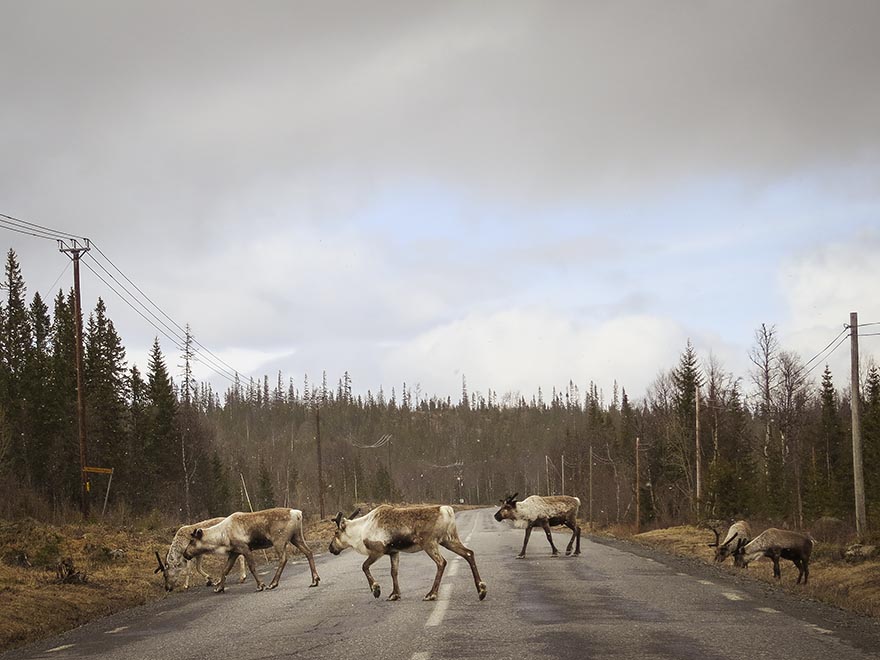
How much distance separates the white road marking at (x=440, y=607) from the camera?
1166 centimetres

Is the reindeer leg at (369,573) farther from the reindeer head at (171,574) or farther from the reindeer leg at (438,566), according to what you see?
the reindeer head at (171,574)

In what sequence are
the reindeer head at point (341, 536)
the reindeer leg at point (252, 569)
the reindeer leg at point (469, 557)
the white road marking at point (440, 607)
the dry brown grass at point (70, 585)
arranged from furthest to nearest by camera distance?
the reindeer leg at point (252, 569) → the reindeer head at point (341, 536) → the dry brown grass at point (70, 585) → the reindeer leg at point (469, 557) → the white road marking at point (440, 607)

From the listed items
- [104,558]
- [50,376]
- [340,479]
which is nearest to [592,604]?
[104,558]

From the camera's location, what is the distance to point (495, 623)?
11516 millimetres

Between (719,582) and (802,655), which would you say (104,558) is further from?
(802,655)

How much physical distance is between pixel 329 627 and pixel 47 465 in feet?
209

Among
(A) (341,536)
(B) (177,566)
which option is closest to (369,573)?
(A) (341,536)

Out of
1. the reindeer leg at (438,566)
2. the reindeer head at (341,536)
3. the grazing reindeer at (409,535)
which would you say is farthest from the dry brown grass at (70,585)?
the reindeer leg at (438,566)

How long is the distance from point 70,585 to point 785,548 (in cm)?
1771

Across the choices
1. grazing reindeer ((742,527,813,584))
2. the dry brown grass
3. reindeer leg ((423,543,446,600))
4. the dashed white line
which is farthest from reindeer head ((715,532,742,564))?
the dashed white line

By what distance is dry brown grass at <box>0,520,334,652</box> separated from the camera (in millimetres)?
15547

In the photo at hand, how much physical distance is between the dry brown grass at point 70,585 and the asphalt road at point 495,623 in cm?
111

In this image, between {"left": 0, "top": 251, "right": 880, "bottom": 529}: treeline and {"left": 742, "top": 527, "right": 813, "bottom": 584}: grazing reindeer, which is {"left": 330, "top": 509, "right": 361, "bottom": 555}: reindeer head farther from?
{"left": 0, "top": 251, "right": 880, "bottom": 529}: treeline

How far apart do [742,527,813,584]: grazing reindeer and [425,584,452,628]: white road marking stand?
413 inches
